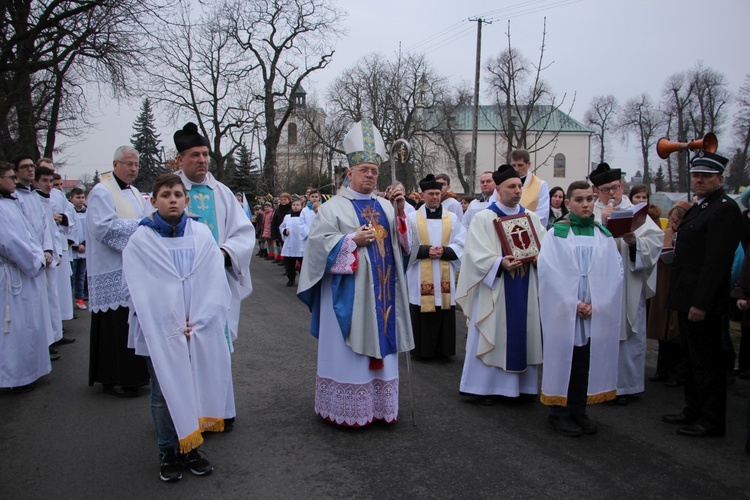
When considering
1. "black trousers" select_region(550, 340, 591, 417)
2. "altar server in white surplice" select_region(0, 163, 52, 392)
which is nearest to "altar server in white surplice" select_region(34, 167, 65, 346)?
"altar server in white surplice" select_region(0, 163, 52, 392)

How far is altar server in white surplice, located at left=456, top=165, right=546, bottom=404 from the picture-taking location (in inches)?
221

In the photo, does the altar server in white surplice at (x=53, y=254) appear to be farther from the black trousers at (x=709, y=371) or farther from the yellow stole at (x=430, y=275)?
the black trousers at (x=709, y=371)

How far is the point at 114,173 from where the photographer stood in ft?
19.9

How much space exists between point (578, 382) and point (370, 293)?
71.9 inches

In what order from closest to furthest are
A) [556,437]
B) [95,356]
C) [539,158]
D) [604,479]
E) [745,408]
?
[604,479], [556,437], [745,408], [95,356], [539,158]

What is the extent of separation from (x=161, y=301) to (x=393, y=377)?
209cm

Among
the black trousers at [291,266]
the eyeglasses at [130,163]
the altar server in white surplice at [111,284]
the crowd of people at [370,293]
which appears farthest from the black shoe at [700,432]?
the black trousers at [291,266]

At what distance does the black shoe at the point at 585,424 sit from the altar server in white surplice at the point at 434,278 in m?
2.63

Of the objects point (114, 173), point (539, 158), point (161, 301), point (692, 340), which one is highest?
point (539, 158)

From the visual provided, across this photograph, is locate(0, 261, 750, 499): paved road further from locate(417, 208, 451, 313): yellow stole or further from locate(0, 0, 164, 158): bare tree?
locate(0, 0, 164, 158): bare tree

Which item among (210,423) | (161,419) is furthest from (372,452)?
(161,419)

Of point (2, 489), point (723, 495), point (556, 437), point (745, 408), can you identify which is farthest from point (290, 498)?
point (745, 408)

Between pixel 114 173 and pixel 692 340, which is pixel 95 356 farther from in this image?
pixel 692 340

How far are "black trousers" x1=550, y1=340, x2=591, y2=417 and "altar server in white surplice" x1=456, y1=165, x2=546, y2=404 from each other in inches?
27.8
